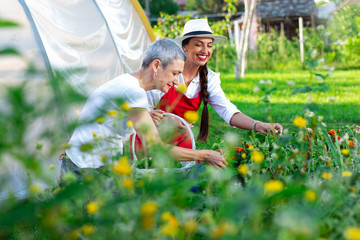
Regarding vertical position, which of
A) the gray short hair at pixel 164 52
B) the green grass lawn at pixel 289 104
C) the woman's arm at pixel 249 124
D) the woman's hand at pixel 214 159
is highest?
the gray short hair at pixel 164 52

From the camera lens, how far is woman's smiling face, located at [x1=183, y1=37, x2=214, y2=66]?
126 inches

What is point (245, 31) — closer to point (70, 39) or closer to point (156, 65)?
point (70, 39)

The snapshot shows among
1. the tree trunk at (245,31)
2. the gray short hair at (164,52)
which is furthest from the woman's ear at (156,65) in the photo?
the tree trunk at (245,31)

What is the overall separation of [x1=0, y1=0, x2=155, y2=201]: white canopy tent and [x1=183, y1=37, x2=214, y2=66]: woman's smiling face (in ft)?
2.67

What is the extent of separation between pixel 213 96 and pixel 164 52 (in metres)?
1.04

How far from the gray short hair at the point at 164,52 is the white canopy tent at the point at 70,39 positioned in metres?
0.40

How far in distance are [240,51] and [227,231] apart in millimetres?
9646

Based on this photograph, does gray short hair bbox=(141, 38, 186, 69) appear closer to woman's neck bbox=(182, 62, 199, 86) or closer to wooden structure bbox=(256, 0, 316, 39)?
woman's neck bbox=(182, 62, 199, 86)

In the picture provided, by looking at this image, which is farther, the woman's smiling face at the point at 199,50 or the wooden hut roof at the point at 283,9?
the wooden hut roof at the point at 283,9

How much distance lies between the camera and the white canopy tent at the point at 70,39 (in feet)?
9.10

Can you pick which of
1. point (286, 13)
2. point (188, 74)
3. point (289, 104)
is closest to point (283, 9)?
point (286, 13)

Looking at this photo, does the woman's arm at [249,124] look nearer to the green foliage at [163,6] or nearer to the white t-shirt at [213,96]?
the white t-shirt at [213,96]

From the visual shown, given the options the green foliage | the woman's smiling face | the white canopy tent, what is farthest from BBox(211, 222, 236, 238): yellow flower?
the green foliage

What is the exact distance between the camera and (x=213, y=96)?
3336 millimetres
